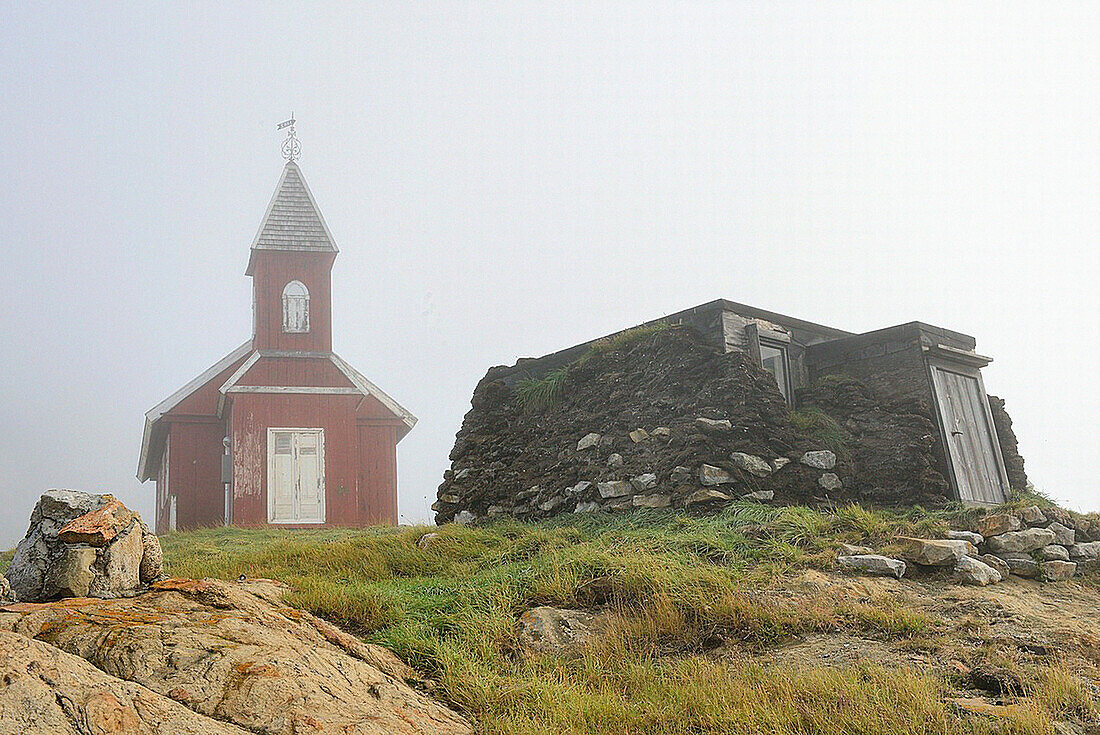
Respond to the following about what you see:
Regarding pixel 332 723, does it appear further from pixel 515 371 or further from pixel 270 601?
pixel 515 371

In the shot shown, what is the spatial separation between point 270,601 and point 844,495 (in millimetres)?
7190

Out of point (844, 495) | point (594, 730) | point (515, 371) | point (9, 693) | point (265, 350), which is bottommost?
point (594, 730)

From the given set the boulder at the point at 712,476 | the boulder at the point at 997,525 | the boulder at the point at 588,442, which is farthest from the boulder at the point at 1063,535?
the boulder at the point at 588,442

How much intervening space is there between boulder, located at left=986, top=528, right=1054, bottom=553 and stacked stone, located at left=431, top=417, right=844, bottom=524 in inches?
84.9

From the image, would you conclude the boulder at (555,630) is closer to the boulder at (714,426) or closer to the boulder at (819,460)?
the boulder at (714,426)

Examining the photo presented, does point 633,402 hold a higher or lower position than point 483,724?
higher

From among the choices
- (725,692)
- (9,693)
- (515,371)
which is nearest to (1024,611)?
(725,692)

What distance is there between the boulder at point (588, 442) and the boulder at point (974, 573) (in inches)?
197

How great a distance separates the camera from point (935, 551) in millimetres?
9242

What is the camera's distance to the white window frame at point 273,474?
22469mm

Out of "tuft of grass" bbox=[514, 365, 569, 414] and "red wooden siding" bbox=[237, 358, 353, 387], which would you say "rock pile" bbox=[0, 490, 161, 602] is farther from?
"red wooden siding" bbox=[237, 358, 353, 387]

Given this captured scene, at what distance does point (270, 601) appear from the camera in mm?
7910

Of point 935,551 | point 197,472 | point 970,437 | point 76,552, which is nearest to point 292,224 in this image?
point 197,472

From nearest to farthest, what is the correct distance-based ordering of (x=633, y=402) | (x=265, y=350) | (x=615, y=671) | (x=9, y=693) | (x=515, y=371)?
(x=9, y=693) → (x=615, y=671) → (x=633, y=402) → (x=515, y=371) → (x=265, y=350)
